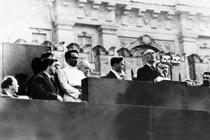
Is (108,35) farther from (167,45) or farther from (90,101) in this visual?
(90,101)

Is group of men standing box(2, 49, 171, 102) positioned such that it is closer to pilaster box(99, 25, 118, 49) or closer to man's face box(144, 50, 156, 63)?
man's face box(144, 50, 156, 63)

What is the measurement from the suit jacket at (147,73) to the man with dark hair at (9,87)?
2.50 meters

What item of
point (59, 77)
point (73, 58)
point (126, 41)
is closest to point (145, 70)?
point (73, 58)

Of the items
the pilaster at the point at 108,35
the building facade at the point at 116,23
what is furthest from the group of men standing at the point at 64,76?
the pilaster at the point at 108,35

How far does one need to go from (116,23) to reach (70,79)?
27.6 metres

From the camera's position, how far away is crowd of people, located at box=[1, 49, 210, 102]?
9.92 meters

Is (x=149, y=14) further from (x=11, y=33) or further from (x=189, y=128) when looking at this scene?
(x=189, y=128)

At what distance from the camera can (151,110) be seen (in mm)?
10336

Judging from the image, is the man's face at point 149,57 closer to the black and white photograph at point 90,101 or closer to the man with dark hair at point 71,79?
the black and white photograph at point 90,101

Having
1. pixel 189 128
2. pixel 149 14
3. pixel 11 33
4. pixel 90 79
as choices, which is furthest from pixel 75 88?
pixel 149 14

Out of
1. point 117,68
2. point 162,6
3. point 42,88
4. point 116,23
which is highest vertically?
point 162,6

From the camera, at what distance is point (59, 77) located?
10375mm

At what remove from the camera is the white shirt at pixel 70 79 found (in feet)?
33.7

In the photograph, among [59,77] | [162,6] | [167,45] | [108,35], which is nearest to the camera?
[59,77]
